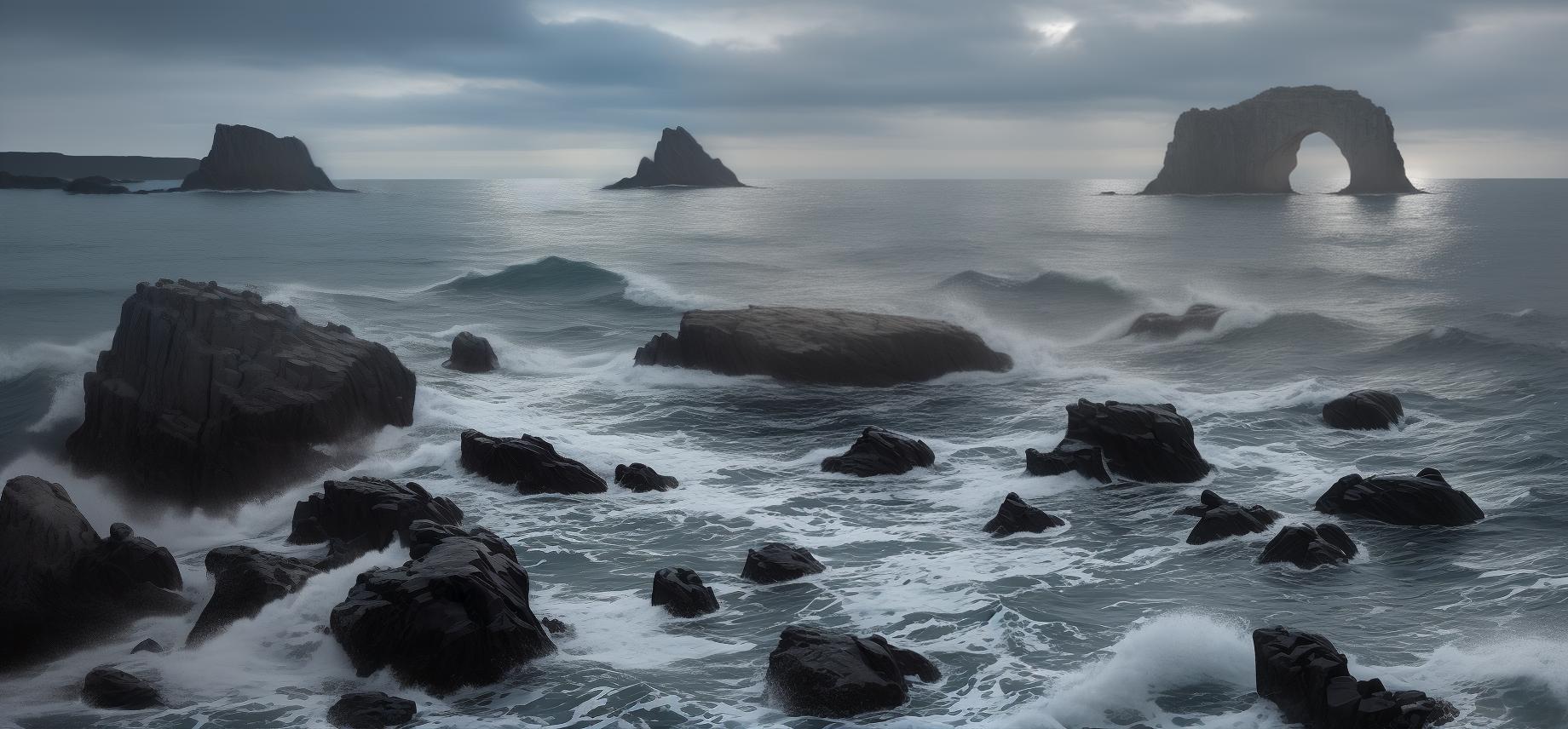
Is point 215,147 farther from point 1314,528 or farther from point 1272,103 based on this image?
point 1314,528

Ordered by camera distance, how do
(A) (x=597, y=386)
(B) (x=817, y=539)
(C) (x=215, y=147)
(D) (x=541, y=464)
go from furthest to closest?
(C) (x=215, y=147) → (A) (x=597, y=386) → (D) (x=541, y=464) → (B) (x=817, y=539)

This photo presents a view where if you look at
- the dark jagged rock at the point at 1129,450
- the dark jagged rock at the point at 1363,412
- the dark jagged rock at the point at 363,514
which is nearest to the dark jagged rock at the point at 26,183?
the dark jagged rock at the point at 363,514

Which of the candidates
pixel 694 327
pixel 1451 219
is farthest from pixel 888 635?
pixel 1451 219

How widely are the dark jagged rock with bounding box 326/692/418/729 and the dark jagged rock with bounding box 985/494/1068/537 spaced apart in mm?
10067

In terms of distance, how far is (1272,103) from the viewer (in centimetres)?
13612

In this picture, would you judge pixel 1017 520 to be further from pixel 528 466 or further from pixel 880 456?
pixel 528 466

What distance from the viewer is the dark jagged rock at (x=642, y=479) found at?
21.5 m

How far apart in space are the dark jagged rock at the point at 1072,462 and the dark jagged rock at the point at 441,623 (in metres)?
11.3

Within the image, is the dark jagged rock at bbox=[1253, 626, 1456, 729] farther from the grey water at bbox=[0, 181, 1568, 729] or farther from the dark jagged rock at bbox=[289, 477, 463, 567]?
the dark jagged rock at bbox=[289, 477, 463, 567]

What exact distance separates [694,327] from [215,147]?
160576 millimetres

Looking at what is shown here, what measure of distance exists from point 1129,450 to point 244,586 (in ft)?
51.8

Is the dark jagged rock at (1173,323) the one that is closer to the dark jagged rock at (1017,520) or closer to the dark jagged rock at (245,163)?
the dark jagged rock at (1017,520)

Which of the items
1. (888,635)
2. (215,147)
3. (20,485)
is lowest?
(888,635)

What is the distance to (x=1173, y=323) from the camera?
3956cm
